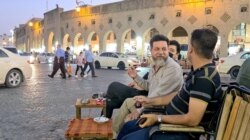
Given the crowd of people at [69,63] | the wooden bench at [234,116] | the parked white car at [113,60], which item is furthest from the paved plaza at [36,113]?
the parked white car at [113,60]

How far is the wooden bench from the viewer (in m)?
2.68

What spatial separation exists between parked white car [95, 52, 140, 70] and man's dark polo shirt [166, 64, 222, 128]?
2540 centimetres

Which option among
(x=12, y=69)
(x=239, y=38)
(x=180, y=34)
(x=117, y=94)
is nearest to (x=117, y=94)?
(x=117, y=94)

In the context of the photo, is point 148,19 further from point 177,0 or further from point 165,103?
point 165,103

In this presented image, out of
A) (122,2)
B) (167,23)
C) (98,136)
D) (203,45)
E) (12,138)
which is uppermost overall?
(122,2)

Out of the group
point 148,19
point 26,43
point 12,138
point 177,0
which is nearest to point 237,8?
point 177,0

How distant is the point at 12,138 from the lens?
547 centimetres

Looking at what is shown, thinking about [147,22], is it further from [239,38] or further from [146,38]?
[239,38]

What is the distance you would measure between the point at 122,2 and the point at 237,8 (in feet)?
46.8

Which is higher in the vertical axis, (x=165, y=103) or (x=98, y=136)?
(x=165, y=103)

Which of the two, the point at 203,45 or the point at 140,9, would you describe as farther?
the point at 140,9

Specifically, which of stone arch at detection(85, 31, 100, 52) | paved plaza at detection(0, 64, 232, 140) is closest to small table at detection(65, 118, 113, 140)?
paved plaza at detection(0, 64, 232, 140)

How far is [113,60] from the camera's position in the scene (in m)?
29.9

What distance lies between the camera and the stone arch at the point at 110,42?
41500 millimetres
